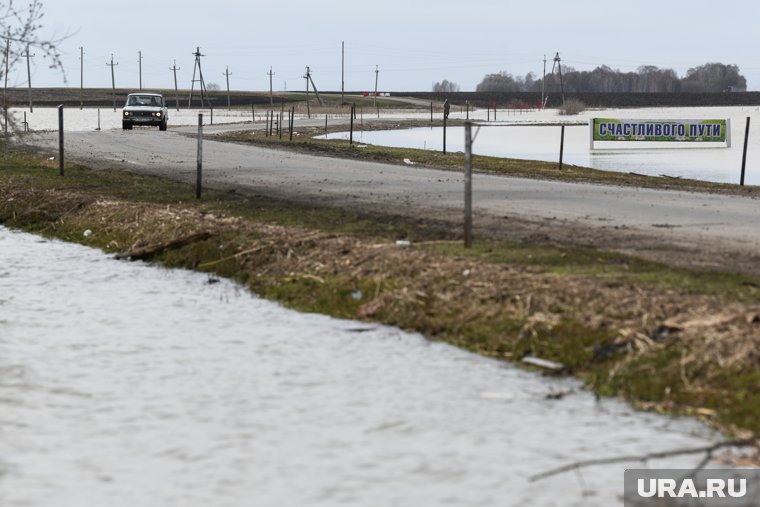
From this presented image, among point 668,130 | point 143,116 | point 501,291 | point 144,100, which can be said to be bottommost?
point 501,291

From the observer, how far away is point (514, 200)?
19.6 meters

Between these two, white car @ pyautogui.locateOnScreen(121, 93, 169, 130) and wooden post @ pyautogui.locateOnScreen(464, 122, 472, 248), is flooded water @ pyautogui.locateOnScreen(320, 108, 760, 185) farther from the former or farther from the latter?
wooden post @ pyautogui.locateOnScreen(464, 122, 472, 248)

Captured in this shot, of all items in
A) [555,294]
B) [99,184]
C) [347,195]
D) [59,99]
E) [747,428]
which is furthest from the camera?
[59,99]

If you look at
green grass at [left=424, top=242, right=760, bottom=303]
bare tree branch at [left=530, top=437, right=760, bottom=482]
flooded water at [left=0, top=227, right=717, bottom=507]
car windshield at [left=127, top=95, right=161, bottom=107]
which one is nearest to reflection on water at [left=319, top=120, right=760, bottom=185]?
car windshield at [left=127, top=95, right=161, bottom=107]

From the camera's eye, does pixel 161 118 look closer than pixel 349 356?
No

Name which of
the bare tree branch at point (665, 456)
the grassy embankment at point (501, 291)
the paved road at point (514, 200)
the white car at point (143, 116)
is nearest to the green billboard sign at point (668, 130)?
the paved road at point (514, 200)

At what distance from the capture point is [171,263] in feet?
49.3

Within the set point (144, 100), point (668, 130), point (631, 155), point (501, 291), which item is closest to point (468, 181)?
point (501, 291)

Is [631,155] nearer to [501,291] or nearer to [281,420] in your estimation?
[501,291]

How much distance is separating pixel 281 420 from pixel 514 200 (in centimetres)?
1227

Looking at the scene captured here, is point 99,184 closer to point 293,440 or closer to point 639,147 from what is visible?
point 293,440

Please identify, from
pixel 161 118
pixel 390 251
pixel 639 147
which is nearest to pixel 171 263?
pixel 390 251

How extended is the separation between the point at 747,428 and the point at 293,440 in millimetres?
2857

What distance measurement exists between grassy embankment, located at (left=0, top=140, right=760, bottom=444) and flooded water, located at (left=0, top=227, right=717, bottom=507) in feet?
1.15
